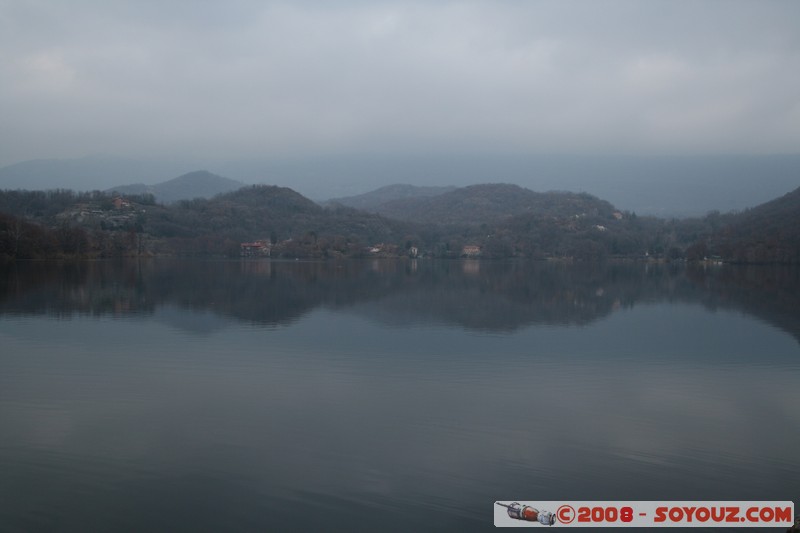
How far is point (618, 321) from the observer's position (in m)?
21.6

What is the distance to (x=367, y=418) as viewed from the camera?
30.1 feet

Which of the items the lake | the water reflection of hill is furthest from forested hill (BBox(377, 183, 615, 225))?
the lake

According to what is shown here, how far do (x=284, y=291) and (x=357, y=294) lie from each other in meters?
3.35

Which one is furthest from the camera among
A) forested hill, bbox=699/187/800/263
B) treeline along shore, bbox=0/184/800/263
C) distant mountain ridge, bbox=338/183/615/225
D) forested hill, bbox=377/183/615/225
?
distant mountain ridge, bbox=338/183/615/225

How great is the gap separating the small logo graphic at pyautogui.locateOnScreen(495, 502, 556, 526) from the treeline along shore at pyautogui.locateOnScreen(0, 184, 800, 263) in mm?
48009

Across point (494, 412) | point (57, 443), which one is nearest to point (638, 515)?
point (494, 412)

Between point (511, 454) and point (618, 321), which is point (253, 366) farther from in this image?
point (618, 321)

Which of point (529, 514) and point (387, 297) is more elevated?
point (387, 297)

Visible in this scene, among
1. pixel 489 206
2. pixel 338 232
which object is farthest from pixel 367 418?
pixel 489 206

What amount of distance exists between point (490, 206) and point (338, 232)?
51978 mm

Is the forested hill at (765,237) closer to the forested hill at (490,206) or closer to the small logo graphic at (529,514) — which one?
the forested hill at (490,206)

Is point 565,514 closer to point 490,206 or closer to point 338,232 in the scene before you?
point 338,232

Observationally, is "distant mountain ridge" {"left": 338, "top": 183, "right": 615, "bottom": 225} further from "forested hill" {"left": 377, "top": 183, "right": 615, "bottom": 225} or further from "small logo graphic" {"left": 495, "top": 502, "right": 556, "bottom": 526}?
"small logo graphic" {"left": 495, "top": 502, "right": 556, "bottom": 526}

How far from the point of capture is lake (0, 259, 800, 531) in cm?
640
